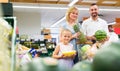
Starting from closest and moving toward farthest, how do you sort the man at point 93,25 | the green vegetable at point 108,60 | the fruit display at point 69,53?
the green vegetable at point 108,60 < the fruit display at point 69,53 < the man at point 93,25

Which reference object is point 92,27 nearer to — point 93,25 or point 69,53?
point 93,25

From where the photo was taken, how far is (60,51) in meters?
2.70

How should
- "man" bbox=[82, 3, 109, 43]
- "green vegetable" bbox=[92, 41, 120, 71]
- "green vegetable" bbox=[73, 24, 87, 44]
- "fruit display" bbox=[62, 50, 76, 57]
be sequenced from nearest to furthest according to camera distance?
"green vegetable" bbox=[92, 41, 120, 71] → "fruit display" bbox=[62, 50, 76, 57] → "green vegetable" bbox=[73, 24, 87, 44] → "man" bbox=[82, 3, 109, 43]

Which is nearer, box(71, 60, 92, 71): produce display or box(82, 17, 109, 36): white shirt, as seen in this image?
box(71, 60, 92, 71): produce display

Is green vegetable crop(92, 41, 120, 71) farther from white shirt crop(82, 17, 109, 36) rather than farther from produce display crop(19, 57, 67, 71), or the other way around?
white shirt crop(82, 17, 109, 36)

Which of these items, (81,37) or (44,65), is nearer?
(44,65)

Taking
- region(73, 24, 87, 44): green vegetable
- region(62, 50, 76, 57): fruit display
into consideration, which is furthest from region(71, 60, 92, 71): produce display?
region(73, 24, 87, 44): green vegetable

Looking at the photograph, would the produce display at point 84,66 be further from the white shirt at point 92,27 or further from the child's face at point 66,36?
the white shirt at point 92,27

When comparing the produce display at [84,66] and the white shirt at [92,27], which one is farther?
the white shirt at [92,27]

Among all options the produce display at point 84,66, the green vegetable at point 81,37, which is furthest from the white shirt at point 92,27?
the produce display at point 84,66

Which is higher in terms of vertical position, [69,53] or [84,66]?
[84,66]

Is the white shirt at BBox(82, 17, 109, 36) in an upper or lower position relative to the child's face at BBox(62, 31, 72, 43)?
upper

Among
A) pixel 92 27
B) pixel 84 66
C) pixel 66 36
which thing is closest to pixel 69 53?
pixel 66 36

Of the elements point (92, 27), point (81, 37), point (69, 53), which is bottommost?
point (69, 53)
